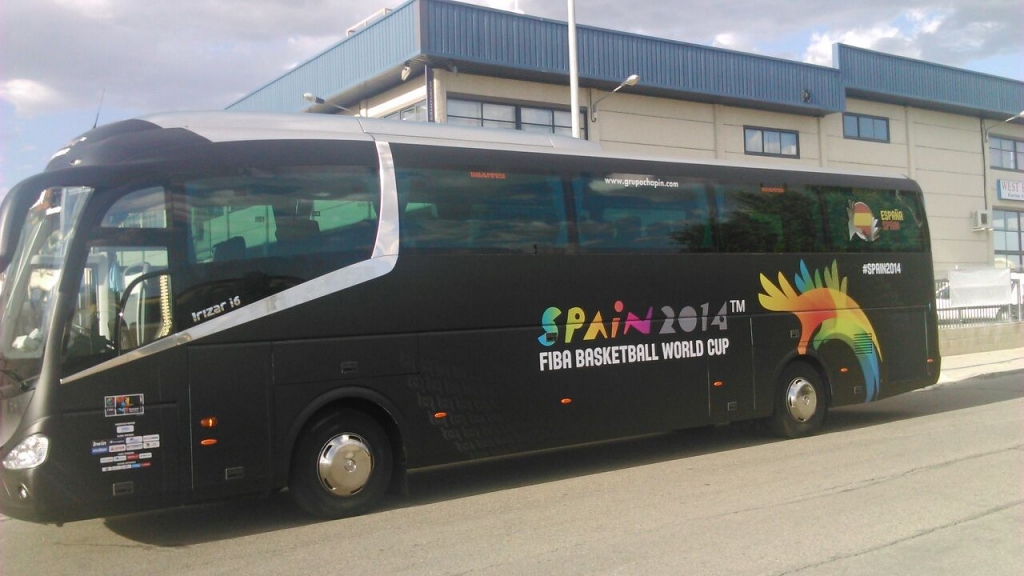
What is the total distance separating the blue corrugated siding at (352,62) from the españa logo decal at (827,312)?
13.1 meters

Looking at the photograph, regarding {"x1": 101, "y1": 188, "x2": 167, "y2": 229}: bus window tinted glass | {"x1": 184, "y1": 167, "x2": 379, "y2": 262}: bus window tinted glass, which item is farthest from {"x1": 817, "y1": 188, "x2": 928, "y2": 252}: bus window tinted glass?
{"x1": 101, "y1": 188, "x2": 167, "y2": 229}: bus window tinted glass

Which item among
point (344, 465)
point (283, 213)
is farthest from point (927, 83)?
point (344, 465)

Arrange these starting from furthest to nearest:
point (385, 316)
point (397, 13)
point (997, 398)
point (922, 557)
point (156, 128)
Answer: point (397, 13)
point (997, 398)
point (385, 316)
point (156, 128)
point (922, 557)

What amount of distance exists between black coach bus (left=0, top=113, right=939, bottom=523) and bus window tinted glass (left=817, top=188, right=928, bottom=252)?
1.07 m

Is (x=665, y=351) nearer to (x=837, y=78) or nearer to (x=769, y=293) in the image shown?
(x=769, y=293)

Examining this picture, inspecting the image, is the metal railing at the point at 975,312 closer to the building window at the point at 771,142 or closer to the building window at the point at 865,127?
the building window at the point at 771,142

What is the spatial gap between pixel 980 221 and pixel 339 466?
116ft

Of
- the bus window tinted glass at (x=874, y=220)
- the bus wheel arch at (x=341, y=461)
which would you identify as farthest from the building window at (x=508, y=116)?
the bus wheel arch at (x=341, y=461)

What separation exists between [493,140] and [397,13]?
14592 millimetres

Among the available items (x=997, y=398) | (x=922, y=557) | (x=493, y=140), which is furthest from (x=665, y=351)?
(x=997, y=398)

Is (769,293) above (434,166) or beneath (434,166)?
beneath

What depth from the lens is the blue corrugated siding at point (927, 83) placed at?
104ft

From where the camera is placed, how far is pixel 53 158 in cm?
776

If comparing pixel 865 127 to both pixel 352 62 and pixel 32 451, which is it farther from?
pixel 32 451
